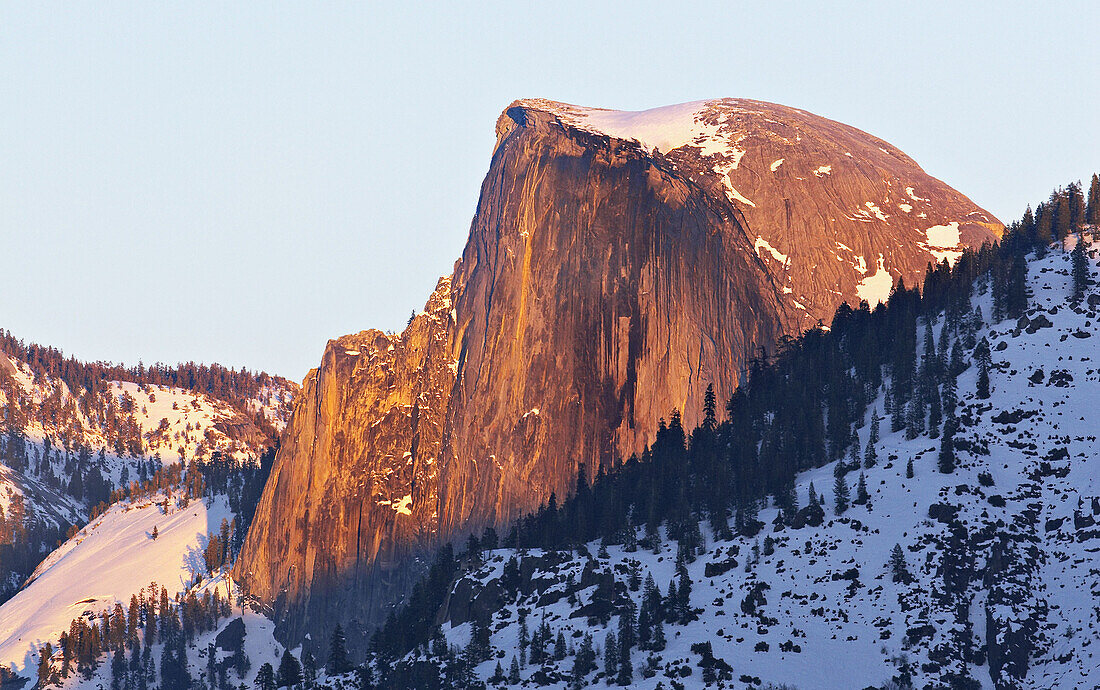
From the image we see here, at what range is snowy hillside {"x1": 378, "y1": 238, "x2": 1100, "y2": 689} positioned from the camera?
12888 cm

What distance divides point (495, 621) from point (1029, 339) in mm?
55415

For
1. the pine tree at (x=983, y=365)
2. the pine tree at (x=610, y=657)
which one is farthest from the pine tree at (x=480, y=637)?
the pine tree at (x=983, y=365)

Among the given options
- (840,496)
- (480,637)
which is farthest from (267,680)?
(840,496)

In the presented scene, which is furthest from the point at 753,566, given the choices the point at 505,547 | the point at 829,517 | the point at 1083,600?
the point at 505,547

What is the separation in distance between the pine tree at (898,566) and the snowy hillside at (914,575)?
0.22 metres

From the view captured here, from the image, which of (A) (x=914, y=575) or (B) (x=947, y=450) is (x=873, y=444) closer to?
(B) (x=947, y=450)

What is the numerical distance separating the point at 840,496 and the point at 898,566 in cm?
1363

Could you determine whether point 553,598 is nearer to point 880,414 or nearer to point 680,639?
point 680,639

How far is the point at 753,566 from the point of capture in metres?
148

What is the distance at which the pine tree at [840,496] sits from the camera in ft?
493

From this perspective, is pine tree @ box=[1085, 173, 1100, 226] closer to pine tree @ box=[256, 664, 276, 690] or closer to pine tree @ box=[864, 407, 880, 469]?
pine tree @ box=[864, 407, 880, 469]

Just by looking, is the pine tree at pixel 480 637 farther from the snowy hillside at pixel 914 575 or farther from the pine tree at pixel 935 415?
the pine tree at pixel 935 415

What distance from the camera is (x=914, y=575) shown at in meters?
137

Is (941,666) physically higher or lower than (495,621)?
lower
